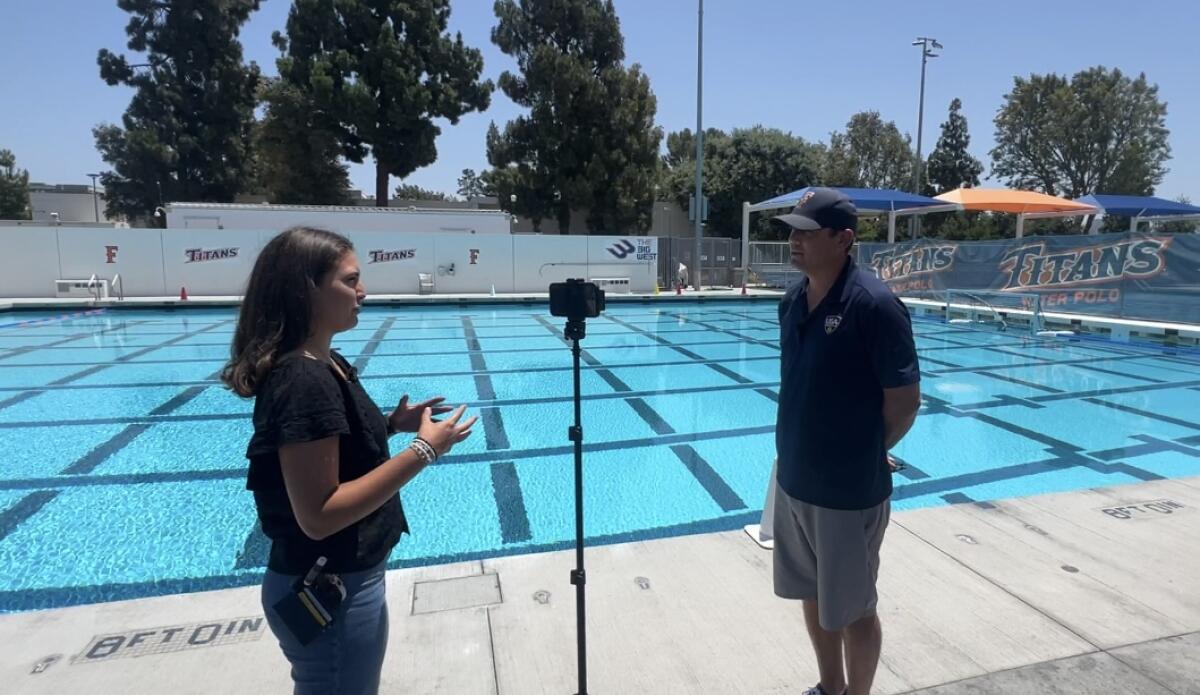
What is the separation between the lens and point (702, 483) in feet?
17.4

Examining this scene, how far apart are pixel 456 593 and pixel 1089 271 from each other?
14.9m

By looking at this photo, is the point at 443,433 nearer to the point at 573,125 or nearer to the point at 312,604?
the point at 312,604

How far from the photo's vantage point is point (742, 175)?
31.8m

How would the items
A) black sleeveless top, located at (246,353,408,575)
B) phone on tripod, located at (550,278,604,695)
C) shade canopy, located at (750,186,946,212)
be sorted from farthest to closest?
shade canopy, located at (750,186,946,212), phone on tripod, located at (550,278,604,695), black sleeveless top, located at (246,353,408,575)

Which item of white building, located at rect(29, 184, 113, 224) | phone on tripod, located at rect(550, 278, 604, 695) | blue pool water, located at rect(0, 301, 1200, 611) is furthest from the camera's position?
white building, located at rect(29, 184, 113, 224)

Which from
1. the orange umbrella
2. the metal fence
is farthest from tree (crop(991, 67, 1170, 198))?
the metal fence

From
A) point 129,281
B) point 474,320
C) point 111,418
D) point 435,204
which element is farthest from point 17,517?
point 435,204

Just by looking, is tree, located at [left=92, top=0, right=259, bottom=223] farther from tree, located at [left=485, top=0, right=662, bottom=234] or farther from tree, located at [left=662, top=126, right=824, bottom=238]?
tree, located at [left=662, top=126, right=824, bottom=238]

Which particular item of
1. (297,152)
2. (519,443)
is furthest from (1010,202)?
(297,152)

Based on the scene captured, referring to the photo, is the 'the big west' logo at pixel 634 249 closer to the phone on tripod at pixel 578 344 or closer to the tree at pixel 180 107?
the phone on tripod at pixel 578 344

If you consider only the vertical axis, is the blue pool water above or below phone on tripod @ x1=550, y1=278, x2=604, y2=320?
below

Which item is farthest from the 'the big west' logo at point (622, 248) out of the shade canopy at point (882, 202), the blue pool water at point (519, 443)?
the blue pool water at point (519, 443)

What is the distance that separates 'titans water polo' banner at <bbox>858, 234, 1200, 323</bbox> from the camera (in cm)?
1152

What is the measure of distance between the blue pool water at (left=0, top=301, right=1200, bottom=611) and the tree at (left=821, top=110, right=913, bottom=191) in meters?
32.3
